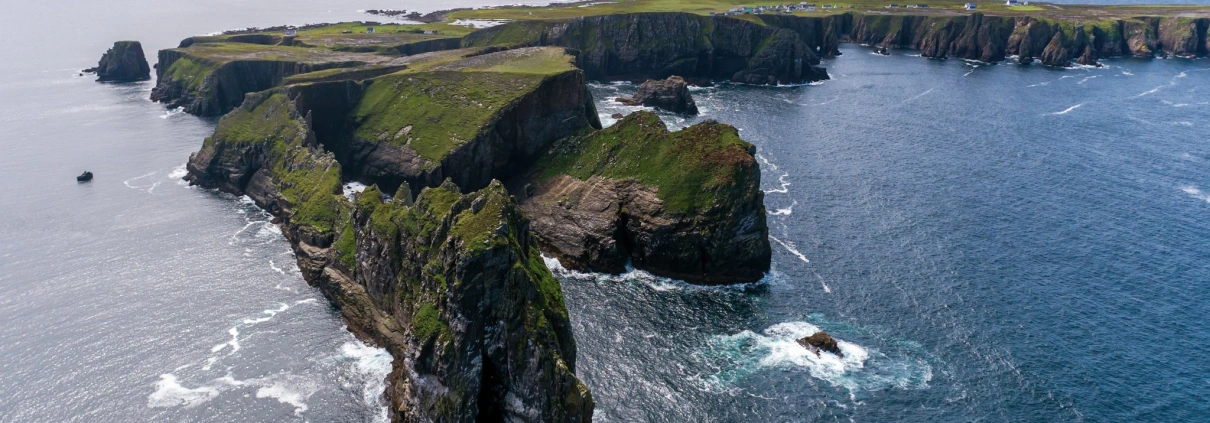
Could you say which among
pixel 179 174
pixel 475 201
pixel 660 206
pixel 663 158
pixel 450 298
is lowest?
pixel 660 206

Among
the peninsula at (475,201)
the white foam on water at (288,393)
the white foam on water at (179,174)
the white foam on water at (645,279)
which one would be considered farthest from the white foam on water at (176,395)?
the white foam on water at (179,174)

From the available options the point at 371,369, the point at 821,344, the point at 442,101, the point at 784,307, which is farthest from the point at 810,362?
the point at 442,101

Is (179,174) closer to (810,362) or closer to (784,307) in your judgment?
(784,307)

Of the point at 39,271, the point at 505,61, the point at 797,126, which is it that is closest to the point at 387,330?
the point at 39,271

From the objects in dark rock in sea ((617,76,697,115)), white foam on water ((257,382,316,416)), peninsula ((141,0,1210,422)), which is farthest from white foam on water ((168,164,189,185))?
dark rock in sea ((617,76,697,115))

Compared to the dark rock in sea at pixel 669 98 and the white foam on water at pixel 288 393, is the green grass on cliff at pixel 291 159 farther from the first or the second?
the dark rock in sea at pixel 669 98

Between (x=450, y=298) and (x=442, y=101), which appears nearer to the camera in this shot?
(x=450, y=298)

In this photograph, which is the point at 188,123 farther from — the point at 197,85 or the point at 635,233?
the point at 635,233
